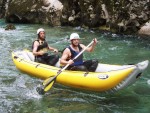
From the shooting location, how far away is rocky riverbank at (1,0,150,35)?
15.8 metres

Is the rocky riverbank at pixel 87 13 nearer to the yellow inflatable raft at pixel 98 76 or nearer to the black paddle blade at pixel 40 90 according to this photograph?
the yellow inflatable raft at pixel 98 76

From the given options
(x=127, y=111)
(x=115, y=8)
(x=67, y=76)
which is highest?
(x=115, y=8)

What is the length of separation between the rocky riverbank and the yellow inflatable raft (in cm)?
805

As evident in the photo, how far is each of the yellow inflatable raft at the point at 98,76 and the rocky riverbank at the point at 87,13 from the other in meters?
8.05

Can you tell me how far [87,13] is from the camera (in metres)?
17.9

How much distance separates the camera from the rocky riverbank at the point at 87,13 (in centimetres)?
1582

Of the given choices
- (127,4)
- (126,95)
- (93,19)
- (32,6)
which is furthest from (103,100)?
(32,6)

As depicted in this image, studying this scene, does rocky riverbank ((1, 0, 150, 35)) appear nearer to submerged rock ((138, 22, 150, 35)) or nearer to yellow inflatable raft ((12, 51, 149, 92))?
submerged rock ((138, 22, 150, 35))

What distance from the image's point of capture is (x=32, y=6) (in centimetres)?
2108

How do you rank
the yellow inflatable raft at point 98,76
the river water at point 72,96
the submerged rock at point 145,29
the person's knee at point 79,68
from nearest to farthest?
the yellow inflatable raft at point 98,76 → the river water at point 72,96 → the person's knee at point 79,68 → the submerged rock at point 145,29

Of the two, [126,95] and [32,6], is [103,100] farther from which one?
[32,6]

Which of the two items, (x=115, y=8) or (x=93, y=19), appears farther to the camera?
(x=93, y=19)

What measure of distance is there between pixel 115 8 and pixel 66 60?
8.48 meters

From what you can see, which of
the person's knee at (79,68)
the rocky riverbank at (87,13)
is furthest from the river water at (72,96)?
the rocky riverbank at (87,13)
